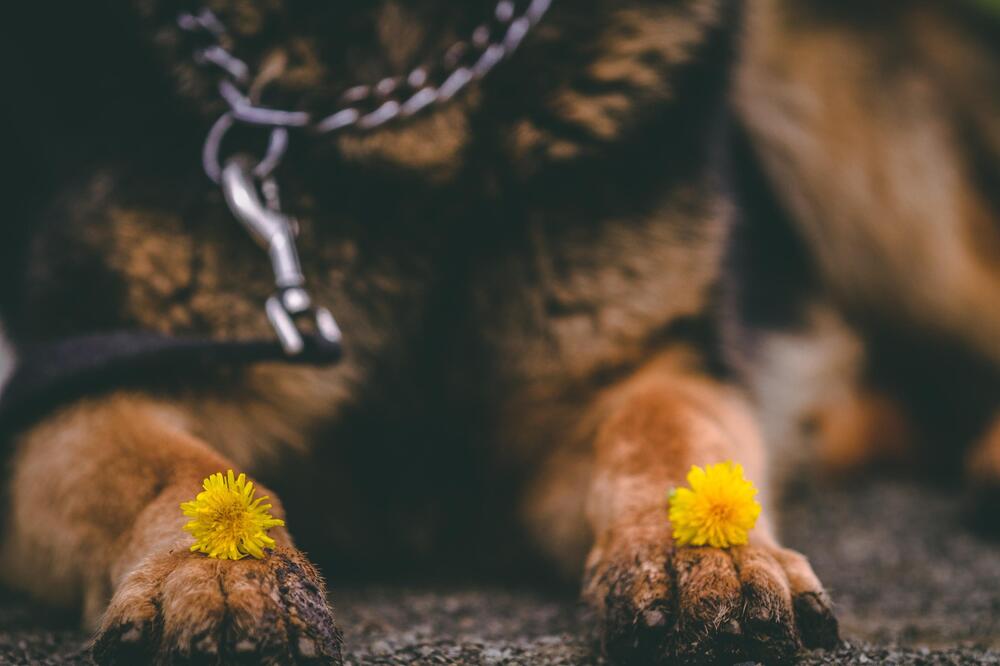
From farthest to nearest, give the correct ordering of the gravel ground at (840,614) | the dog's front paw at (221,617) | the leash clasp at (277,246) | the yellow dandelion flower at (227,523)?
1. the leash clasp at (277,246)
2. the gravel ground at (840,614)
3. the yellow dandelion flower at (227,523)
4. the dog's front paw at (221,617)

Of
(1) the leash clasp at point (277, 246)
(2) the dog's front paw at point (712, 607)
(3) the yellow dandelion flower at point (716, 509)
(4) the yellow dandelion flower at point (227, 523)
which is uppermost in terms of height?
(1) the leash clasp at point (277, 246)

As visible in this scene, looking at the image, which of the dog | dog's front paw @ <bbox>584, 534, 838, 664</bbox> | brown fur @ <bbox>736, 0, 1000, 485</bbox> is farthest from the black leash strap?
brown fur @ <bbox>736, 0, 1000, 485</bbox>

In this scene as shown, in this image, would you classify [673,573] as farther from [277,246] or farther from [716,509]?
[277,246]

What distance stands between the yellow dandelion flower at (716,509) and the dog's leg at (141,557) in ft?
1.45

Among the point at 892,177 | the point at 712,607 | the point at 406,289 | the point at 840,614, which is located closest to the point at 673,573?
the point at 712,607

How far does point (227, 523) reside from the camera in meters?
1.15

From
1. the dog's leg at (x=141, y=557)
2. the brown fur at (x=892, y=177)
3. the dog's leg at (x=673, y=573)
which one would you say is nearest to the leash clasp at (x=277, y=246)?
the dog's leg at (x=141, y=557)

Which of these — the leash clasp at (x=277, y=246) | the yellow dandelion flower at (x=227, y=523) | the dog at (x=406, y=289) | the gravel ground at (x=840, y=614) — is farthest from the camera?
the dog at (x=406, y=289)

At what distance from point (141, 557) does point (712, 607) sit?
27.1 inches

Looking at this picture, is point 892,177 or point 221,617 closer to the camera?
point 221,617

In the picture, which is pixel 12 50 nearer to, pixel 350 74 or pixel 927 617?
pixel 350 74

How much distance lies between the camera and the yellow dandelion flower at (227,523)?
114 centimetres

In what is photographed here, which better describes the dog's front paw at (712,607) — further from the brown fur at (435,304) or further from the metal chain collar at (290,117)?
the metal chain collar at (290,117)

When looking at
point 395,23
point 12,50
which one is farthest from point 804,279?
point 12,50
